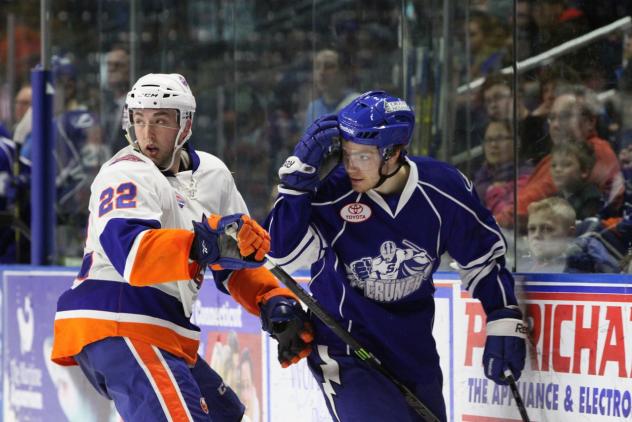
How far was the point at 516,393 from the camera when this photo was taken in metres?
3.65

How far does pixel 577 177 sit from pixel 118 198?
1.67 meters

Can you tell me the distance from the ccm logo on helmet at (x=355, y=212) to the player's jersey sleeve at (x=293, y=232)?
3.9 inches

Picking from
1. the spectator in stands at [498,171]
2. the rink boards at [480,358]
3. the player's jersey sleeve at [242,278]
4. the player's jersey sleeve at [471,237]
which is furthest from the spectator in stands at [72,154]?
the player's jersey sleeve at [471,237]

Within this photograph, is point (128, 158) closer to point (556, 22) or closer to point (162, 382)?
point (162, 382)

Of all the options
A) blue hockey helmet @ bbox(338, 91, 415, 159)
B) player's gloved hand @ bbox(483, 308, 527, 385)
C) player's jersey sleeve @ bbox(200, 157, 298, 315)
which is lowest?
player's gloved hand @ bbox(483, 308, 527, 385)

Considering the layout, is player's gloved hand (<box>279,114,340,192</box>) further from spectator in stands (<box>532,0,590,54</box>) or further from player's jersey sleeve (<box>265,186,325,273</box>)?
spectator in stands (<box>532,0,590,54</box>)

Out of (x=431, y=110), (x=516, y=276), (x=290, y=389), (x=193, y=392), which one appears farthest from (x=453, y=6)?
(x=193, y=392)

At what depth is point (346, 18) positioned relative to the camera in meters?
5.07

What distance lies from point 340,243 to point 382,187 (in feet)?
0.65

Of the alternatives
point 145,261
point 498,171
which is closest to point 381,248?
point 145,261

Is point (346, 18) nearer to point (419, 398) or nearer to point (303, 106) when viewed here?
point (303, 106)

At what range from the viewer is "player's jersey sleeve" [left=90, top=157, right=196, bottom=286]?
314 cm

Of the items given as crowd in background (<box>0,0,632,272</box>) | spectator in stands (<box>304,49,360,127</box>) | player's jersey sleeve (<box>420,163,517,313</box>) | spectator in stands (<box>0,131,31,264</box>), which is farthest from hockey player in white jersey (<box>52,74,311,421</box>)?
spectator in stands (<box>0,131,31,264</box>)

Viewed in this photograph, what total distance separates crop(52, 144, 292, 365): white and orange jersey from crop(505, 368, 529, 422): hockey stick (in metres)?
0.73
